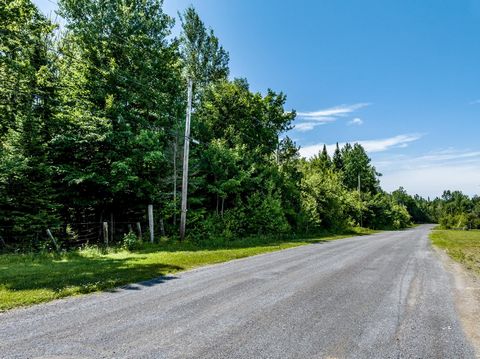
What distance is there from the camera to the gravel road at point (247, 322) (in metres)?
4.26

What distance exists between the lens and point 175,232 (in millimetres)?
20031

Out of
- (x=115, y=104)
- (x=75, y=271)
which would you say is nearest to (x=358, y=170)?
(x=115, y=104)

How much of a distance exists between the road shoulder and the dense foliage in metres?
14.0

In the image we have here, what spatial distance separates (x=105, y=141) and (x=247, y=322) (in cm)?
1603

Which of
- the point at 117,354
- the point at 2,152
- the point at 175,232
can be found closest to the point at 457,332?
the point at 117,354

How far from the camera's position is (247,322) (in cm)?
536

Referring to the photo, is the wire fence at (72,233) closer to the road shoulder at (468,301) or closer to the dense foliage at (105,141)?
the dense foliage at (105,141)

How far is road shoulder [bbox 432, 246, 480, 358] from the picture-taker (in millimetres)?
5020

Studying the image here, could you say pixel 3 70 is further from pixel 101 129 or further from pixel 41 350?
pixel 41 350

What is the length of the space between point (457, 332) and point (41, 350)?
247 inches

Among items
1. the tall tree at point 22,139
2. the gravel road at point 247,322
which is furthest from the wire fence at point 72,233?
the gravel road at point 247,322

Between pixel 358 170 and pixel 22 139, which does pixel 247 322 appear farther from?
pixel 358 170

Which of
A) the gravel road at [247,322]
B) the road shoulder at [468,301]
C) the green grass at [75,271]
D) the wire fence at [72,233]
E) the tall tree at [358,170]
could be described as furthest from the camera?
the tall tree at [358,170]

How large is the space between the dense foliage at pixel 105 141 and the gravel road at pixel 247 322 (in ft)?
33.9
